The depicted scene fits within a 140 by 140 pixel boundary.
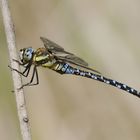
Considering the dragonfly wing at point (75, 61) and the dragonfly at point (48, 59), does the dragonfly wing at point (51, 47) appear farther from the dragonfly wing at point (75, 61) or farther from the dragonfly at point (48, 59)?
the dragonfly wing at point (75, 61)

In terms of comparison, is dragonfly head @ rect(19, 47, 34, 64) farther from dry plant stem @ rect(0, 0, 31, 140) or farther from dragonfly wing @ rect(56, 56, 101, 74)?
dry plant stem @ rect(0, 0, 31, 140)

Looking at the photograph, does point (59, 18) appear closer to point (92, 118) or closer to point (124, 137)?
point (92, 118)

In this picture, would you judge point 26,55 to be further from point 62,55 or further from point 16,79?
point 16,79

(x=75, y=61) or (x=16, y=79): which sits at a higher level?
(x=75, y=61)

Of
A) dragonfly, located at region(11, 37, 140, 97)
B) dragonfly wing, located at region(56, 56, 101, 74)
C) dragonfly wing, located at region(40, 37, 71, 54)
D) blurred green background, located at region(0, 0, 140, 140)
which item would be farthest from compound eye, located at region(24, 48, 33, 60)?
blurred green background, located at region(0, 0, 140, 140)

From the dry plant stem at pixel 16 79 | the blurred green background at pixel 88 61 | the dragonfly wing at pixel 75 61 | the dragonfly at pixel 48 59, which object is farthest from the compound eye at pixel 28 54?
the blurred green background at pixel 88 61

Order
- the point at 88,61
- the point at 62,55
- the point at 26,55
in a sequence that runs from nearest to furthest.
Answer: the point at 26,55
the point at 62,55
the point at 88,61

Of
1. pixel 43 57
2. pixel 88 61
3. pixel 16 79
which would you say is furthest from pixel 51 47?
pixel 88 61

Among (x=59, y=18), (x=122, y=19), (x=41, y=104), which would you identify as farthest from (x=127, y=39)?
(x=41, y=104)
